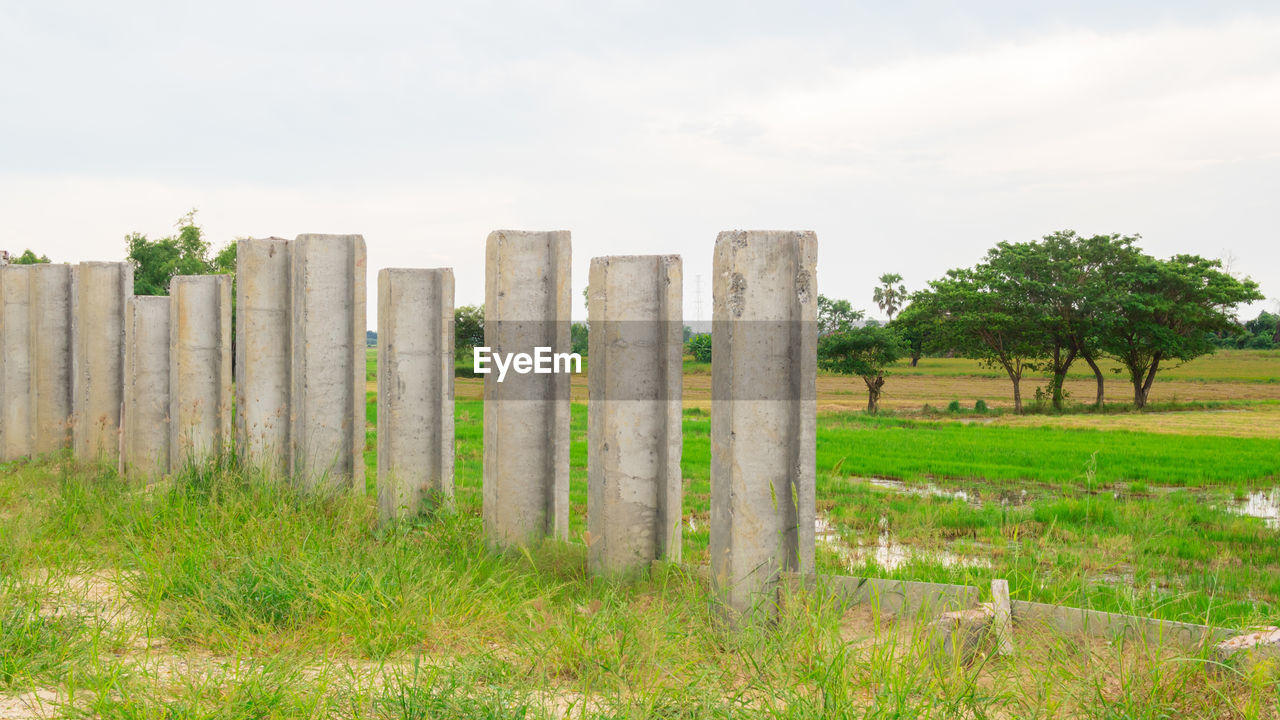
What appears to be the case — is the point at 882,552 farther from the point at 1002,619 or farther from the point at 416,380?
the point at 416,380

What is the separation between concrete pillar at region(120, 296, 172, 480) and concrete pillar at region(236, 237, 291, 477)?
2.13 meters

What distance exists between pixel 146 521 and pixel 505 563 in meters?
2.71

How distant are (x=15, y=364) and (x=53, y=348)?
2.73 ft

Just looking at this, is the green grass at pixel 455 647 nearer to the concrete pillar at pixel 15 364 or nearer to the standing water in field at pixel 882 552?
the standing water in field at pixel 882 552

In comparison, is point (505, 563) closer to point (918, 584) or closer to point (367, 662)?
point (367, 662)

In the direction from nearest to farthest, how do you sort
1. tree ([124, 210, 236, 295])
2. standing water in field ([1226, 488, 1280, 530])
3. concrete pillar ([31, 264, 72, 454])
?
standing water in field ([1226, 488, 1280, 530]) < concrete pillar ([31, 264, 72, 454]) < tree ([124, 210, 236, 295])

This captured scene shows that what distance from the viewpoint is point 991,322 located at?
1457 inches

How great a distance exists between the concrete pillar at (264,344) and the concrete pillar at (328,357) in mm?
319

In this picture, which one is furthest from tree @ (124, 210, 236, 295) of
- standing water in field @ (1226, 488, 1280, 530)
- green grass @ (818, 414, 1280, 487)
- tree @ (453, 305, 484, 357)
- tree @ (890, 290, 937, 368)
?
tree @ (890, 290, 937, 368)

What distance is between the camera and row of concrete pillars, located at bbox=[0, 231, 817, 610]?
4.78m

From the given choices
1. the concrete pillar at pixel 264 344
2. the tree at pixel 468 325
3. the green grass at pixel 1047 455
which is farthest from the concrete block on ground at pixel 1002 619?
the tree at pixel 468 325

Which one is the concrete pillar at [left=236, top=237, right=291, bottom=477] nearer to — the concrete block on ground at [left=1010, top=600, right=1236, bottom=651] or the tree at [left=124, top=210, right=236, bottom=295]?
the concrete block on ground at [left=1010, top=600, right=1236, bottom=651]

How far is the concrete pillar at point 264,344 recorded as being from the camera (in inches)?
296

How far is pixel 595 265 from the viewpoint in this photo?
5.52 metres
